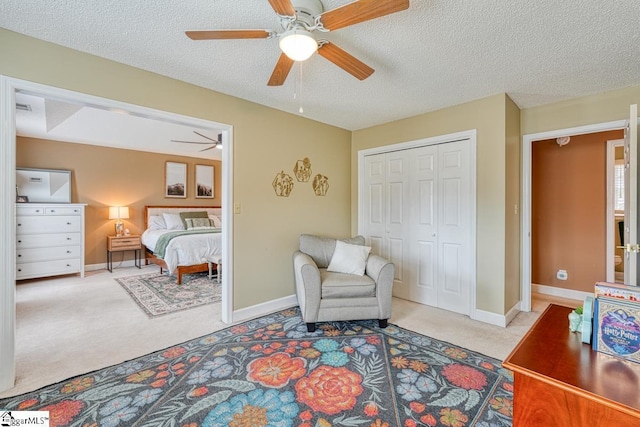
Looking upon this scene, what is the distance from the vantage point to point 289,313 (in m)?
3.33

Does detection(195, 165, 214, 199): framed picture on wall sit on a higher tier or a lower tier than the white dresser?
higher

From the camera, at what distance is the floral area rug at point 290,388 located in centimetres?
167

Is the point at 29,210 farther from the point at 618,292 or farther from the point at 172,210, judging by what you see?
the point at 618,292

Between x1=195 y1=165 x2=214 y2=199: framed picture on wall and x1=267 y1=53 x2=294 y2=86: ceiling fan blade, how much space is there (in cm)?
540

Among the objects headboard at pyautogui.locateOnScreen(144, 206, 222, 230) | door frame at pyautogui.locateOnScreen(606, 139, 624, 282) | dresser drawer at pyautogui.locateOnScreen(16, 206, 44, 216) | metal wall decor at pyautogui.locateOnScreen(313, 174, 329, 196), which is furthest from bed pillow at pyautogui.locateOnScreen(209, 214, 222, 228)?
door frame at pyautogui.locateOnScreen(606, 139, 624, 282)

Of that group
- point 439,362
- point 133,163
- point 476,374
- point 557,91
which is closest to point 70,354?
point 439,362

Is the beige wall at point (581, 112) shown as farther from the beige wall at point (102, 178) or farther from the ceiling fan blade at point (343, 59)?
the beige wall at point (102, 178)

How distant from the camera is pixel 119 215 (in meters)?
5.72

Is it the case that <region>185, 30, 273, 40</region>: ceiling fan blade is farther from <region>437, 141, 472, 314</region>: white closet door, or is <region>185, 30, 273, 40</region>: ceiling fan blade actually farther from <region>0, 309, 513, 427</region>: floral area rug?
<region>437, 141, 472, 314</region>: white closet door

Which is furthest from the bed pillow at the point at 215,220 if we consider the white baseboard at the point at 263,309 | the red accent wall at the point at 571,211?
the red accent wall at the point at 571,211

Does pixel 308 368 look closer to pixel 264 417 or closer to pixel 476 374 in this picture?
pixel 264 417

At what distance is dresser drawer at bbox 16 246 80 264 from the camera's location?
14.8 ft

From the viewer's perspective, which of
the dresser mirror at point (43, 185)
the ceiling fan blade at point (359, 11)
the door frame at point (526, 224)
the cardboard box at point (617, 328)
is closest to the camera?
the cardboard box at point (617, 328)

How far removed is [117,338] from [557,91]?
4.95 meters
